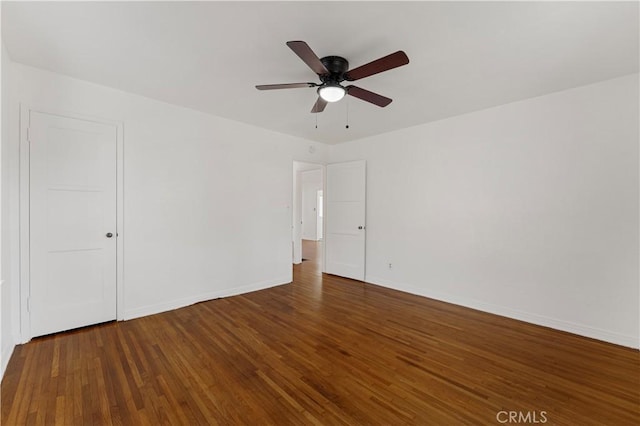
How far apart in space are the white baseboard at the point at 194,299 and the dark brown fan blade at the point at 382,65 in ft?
11.2

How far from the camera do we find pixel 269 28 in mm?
2021

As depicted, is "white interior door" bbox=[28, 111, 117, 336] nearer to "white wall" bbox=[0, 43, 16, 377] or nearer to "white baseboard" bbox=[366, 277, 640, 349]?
"white wall" bbox=[0, 43, 16, 377]

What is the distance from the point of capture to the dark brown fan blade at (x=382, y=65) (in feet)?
6.24

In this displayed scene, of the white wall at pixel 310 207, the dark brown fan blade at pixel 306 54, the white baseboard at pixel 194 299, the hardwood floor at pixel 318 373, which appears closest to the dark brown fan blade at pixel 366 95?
the dark brown fan blade at pixel 306 54

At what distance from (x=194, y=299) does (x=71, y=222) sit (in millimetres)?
1694

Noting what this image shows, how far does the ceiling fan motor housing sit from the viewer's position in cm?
234

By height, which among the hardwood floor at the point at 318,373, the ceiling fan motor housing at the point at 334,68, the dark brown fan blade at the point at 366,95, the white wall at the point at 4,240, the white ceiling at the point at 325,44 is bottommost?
the hardwood floor at the point at 318,373

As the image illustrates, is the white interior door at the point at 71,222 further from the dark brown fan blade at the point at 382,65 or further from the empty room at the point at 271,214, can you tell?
the dark brown fan blade at the point at 382,65

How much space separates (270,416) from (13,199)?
10.1 ft

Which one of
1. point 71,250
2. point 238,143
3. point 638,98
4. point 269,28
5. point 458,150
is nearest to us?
point 269,28

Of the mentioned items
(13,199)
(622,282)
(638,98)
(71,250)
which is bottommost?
(622,282)

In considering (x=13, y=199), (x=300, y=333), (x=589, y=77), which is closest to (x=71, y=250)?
(x=13, y=199)

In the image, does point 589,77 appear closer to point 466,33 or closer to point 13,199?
point 466,33

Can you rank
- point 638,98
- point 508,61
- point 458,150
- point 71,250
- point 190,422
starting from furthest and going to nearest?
point 458,150 < point 71,250 < point 638,98 < point 508,61 < point 190,422
